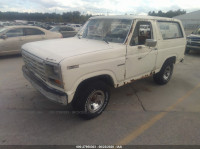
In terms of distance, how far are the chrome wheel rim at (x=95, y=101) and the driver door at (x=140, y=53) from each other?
76 centimetres

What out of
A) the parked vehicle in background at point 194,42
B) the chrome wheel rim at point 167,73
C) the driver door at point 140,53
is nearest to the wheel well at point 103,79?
the driver door at point 140,53

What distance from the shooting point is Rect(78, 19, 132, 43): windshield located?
3785 mm

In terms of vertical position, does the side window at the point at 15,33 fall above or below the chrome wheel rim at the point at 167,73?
above

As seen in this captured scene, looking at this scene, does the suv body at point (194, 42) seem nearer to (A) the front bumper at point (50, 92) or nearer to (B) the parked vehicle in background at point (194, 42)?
(B) the parked vehicle in background at point (194, 42)

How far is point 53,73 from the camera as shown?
2.88 m

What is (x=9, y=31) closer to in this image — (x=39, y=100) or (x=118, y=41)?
(x=39, y=100)

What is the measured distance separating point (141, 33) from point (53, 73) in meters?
2.28

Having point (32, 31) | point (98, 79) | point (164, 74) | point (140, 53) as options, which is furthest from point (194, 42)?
point (32, 31)

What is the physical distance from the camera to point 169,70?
5516mm

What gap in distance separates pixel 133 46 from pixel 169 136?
1943mm

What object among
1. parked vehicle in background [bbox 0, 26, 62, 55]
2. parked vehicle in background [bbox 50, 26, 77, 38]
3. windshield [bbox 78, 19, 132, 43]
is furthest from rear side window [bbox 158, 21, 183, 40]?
parked vehicle in background [bbox 50, 26, 77, 38]

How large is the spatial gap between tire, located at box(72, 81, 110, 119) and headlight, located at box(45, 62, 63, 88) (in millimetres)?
488

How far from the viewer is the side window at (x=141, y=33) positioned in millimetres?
3805

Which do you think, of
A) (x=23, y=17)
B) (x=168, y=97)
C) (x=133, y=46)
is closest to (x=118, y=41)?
(x=133, y=46)
